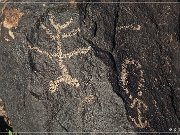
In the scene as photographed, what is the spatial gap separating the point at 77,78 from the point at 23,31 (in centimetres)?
43

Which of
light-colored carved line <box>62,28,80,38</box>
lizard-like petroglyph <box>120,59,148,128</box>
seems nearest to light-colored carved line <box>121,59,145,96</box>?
lizard-like petroglyph <box>120,59,148,128</box>

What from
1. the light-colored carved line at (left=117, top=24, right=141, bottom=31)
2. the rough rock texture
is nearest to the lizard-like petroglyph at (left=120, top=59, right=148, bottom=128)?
the rough rock texture

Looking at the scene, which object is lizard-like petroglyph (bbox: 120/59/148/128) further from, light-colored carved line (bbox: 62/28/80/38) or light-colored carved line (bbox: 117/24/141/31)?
light-colored carved line (bbox: 62/28/80/38)

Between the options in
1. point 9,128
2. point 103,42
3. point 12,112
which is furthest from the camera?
point 9,128

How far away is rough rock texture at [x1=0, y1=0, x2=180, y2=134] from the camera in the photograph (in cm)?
248

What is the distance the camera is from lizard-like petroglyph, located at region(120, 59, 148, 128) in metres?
2.48

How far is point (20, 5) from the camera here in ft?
8.44

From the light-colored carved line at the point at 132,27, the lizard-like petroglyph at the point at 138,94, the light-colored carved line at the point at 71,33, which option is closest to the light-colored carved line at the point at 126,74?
the lizard-like petroglyph at the point at 138,94

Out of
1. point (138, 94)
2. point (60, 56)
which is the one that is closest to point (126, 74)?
point (138, 94)

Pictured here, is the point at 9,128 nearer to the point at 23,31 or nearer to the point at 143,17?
the point at 23,31

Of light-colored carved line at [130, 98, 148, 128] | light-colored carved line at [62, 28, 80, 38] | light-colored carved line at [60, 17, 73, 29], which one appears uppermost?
light-colored carved line at [60, 17, 73, 29]

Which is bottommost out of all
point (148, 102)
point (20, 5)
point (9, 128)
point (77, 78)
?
point (9, 128)

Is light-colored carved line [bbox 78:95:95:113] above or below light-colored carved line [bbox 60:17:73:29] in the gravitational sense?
below

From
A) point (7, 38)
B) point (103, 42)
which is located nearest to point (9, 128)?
point (7, 38)
